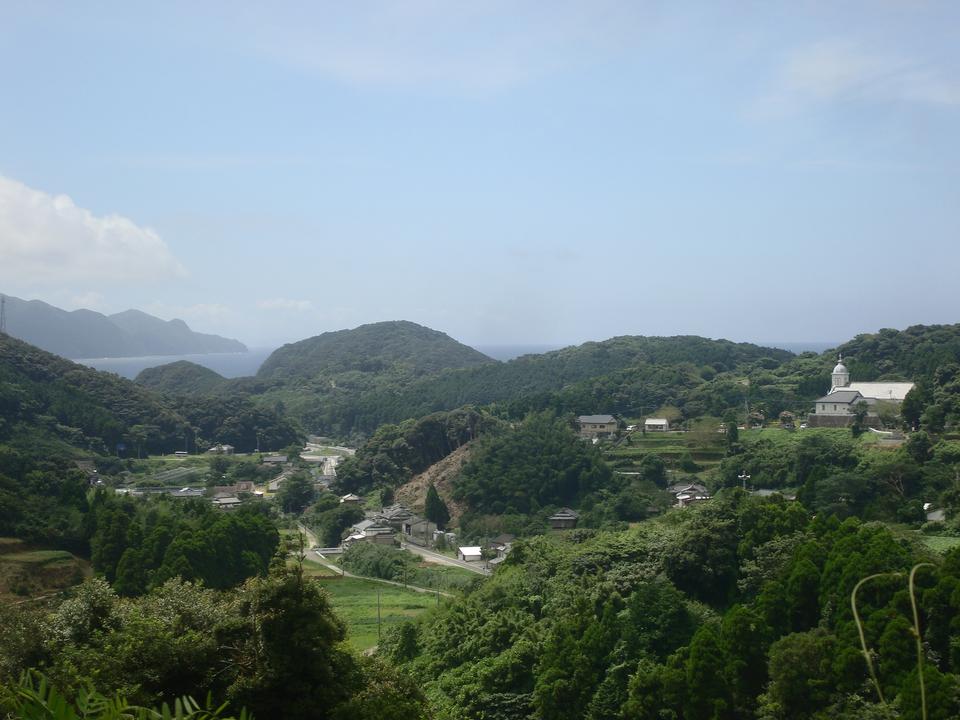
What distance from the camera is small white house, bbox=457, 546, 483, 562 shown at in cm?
3351

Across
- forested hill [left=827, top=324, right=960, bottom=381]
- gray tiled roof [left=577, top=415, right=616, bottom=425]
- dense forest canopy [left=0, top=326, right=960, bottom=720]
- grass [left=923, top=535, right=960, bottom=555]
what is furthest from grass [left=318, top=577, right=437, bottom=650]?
forested hill [left=827, top=324, right=960, bottom=381]

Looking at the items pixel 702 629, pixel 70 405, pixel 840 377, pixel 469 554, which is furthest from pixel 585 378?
pixel 702 629

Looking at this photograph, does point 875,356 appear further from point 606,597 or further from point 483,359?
point 483,359

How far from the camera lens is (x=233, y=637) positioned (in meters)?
11.0

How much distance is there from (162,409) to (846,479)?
43.9 metres

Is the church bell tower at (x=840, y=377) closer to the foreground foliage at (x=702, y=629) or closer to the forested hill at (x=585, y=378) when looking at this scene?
the forested hill at (x=585, y=378)

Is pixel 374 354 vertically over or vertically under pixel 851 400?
over

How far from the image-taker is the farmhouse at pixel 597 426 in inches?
1885

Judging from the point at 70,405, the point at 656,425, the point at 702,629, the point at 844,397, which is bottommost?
the point at 702,629

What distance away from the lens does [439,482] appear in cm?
4394

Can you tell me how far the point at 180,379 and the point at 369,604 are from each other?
86.6 meters

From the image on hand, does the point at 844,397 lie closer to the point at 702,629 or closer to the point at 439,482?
the point at 439,482

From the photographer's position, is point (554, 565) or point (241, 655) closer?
point (241, 655)

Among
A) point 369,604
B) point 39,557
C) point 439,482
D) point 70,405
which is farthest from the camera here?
point 70,405
